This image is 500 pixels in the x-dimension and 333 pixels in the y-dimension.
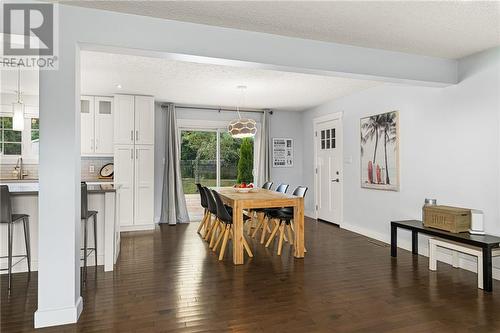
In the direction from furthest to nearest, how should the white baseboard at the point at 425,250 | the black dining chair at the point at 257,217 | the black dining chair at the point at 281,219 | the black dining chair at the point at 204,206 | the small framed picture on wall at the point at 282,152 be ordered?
1. the small framed picture on wall at the point at 282,152
2. the black dining chair at the point at 257,217
3. the black dining chair at the point at 204,206
4. the black dining chair at the point at 281,219
5. the white baseboard at the point at 425,250

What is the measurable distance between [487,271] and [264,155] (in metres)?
4.72

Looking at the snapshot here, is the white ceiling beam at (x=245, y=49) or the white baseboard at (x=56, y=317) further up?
the white ceiling beam at (x=245, y=49)

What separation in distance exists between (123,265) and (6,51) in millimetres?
2809

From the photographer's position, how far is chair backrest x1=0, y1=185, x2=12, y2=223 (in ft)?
9.55

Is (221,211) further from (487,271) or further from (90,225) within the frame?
(487,271)

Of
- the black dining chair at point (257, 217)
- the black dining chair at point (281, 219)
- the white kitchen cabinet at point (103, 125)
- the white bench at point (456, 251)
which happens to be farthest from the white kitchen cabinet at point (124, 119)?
the white bench at point (456, 251)

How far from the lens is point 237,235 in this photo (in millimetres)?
3898

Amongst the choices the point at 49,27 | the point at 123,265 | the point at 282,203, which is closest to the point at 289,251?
the point at 282,203

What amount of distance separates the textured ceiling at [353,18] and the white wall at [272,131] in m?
4.04

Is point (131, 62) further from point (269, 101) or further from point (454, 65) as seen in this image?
point (454, 65)

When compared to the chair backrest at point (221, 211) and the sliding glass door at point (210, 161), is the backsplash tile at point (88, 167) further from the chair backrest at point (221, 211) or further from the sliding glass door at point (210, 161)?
the chair backrest at point (221, 211)

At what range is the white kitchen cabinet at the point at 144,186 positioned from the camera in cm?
584

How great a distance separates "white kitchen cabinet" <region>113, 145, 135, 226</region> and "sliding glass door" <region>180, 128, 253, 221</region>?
126 centimetres

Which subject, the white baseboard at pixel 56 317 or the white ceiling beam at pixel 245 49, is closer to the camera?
the white baseboard at pixel 56 317
